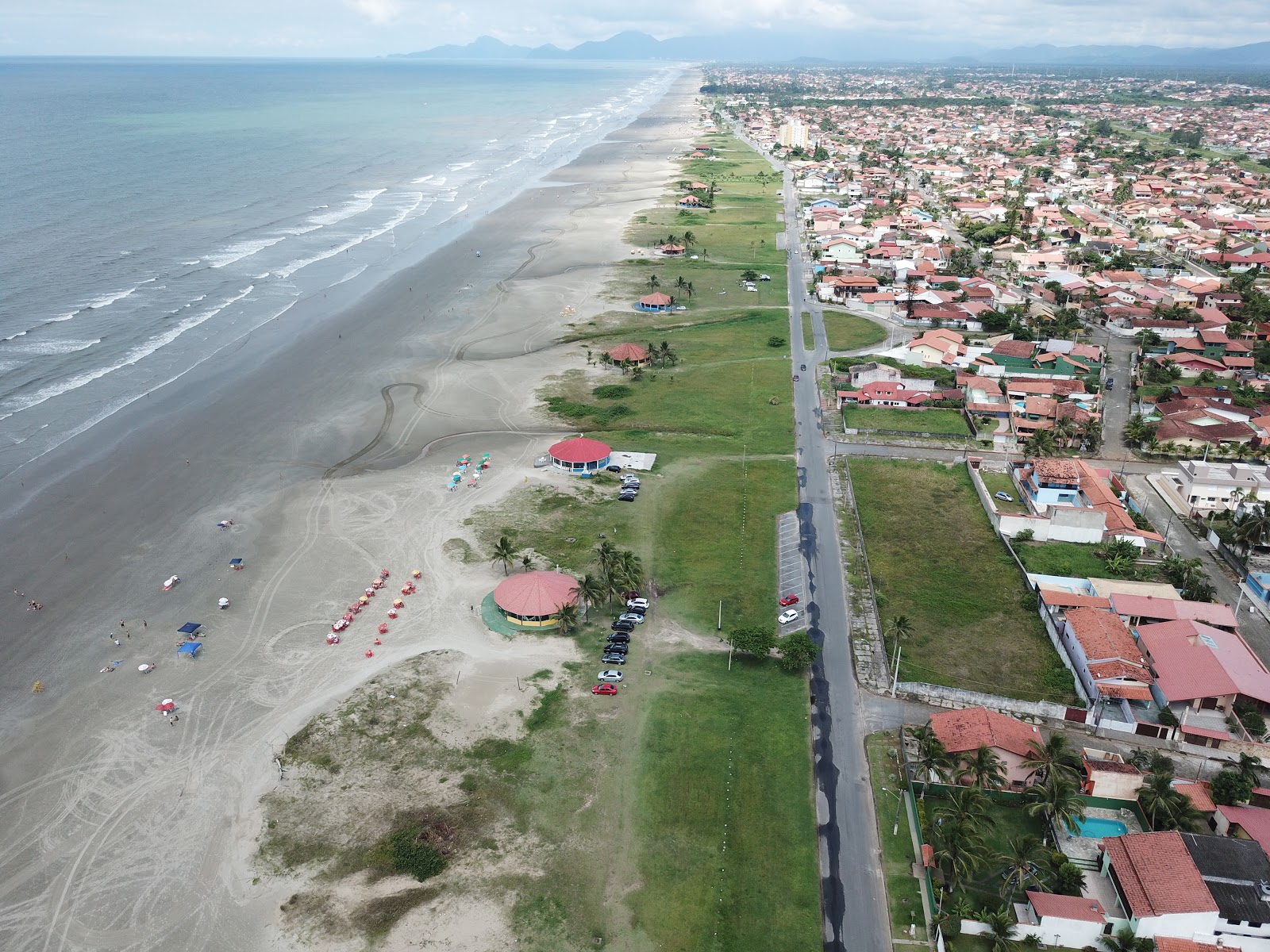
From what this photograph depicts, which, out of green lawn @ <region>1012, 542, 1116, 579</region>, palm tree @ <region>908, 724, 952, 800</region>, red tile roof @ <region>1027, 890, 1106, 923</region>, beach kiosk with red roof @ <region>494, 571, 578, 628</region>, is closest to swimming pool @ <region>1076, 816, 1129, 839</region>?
red tile roof @ <region>1027, 890, 1106, 923</region>

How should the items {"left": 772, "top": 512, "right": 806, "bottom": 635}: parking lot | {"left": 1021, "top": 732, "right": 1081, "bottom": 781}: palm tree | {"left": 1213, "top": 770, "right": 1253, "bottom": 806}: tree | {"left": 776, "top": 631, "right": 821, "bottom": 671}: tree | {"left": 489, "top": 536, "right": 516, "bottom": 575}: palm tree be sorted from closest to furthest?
{"left": 1021, "top": 732, "right": 1081, "bottom": 781}: palm tree
{"left": 1213, "top": 770, "right": 1253, "bottom": 806}: tree
{"left": 776, "top": 631, "right": 821, "bottom": 671}: tree
{"left": 772, "top": 512, "right": 806, "bottom": 635}: parking lot
{"left": 489, "top": 536, "right": 516, "bottom": 575}: palm tree

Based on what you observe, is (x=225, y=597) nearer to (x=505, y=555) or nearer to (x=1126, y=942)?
(x=505, y=555)

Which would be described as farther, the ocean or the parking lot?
the ocean

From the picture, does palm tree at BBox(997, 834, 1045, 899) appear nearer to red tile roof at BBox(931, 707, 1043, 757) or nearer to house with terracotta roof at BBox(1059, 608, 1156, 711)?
red tile roof at BBox(931, 707, 1043, 757)

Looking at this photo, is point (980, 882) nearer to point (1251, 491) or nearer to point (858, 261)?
point (1251, 491)

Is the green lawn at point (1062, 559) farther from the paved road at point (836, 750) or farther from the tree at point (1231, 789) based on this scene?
the tree at point (1231, 789)

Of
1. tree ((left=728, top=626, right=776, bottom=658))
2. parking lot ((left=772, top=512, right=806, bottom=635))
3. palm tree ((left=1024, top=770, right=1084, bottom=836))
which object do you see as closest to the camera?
palm tree ((left=1024, top=770, right=1084, bottom=836))
